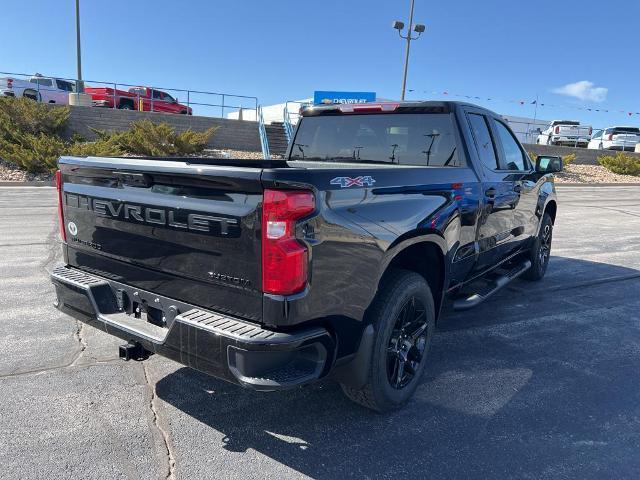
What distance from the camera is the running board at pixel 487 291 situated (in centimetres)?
395

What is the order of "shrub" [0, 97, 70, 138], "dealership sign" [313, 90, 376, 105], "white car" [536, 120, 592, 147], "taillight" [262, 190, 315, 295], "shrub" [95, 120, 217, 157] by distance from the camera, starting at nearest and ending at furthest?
"taillight" [262, 190, 315, 295]
"shrub" [0, 97, 70, 138]
"shrub" [95, 120, 217, 157]
"dealership sign" [313, 90, 376, 105]
"white car" [536, 120, 592, 147]

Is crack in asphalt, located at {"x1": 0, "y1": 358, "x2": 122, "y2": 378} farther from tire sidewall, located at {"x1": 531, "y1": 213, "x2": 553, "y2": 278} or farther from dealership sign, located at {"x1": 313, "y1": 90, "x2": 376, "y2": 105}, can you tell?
dealership sign, located at {"x1": 313, "y1": 90, "x2": 376, "y2": 105}

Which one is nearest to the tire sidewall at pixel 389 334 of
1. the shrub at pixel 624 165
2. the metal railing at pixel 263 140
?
the metal railing at pixel 263 140

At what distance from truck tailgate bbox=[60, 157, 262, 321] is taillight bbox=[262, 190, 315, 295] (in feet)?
0.18

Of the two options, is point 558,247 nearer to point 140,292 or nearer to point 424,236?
point 424,236

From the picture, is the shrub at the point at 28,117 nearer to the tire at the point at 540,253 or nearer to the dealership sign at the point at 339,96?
the dealership sign at the point at 339,96

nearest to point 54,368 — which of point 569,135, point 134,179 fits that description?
point 134,179

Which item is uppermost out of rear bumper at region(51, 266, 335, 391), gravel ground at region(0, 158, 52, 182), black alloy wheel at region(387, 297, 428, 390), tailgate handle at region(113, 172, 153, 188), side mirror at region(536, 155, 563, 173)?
side mirror at region(536, 155, 563, 173)

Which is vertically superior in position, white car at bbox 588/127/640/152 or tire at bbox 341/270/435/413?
white car at bbox 588/127/640/152

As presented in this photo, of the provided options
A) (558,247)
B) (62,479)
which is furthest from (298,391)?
(558,247)

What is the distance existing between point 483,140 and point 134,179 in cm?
294

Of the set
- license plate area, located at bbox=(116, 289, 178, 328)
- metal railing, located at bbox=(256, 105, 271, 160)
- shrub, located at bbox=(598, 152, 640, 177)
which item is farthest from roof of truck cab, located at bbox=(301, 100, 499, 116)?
shrub, located at bbox=(598, 152, 640, 177)

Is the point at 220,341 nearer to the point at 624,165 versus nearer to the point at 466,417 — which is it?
the point at 466,417

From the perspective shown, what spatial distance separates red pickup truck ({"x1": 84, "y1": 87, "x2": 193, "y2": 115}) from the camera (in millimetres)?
24609
